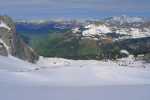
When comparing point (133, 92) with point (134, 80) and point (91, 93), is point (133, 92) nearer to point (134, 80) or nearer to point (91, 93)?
→ point (91, 93)

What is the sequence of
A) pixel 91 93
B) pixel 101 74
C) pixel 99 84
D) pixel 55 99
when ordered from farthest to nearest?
pixel 101 74
pixel 99 84
pixel 91 93
pixel 55 99

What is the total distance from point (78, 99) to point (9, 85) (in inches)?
96.5

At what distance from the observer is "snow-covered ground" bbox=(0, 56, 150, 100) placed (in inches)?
360

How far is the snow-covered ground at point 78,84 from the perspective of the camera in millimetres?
9141

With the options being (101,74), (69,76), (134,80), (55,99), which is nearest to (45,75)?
(69,76)

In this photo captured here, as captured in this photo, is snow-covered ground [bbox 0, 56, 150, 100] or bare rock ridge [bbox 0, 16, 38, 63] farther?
bare rock ridge [bbox 0, 16, 38, 63]

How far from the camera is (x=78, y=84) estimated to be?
36.4ft

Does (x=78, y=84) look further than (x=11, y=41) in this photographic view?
No

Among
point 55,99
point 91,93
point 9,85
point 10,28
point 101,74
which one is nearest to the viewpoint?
point 55,99

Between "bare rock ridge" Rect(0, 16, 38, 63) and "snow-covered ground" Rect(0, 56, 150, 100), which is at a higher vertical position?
"bare rock ridge" Rect(0, 16, 38, 63)

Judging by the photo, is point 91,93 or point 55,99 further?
point 91,93

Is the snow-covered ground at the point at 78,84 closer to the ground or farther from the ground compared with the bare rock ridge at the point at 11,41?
closer to the ground

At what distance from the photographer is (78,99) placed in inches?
342

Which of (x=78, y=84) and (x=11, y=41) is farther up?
(x=11, y=41)
